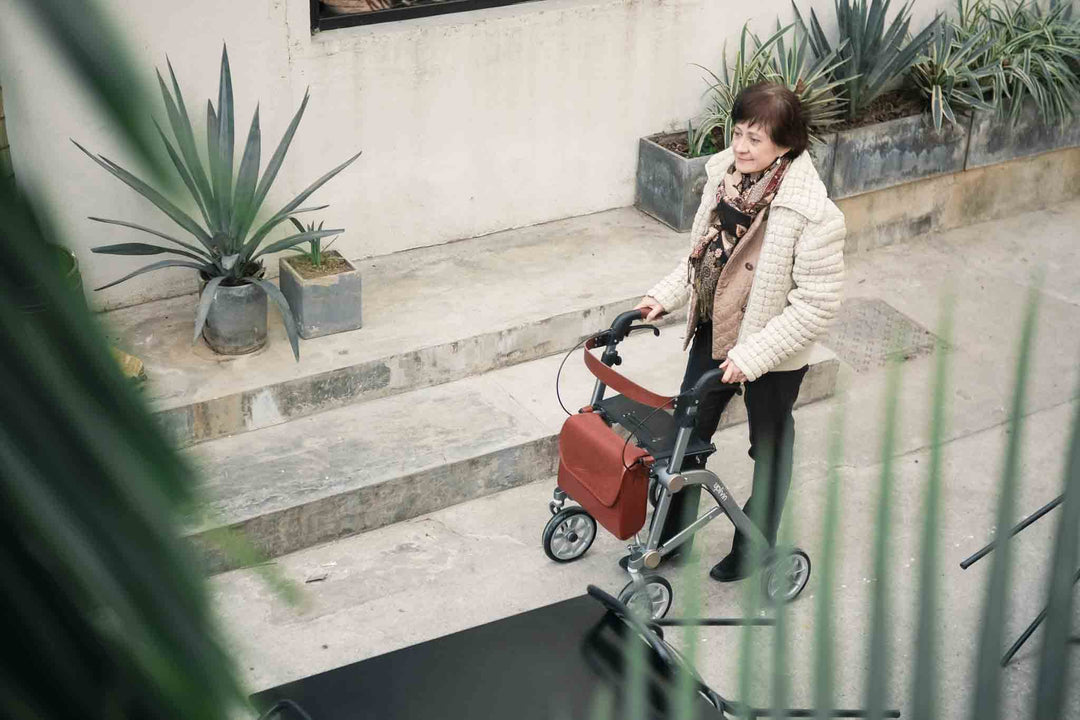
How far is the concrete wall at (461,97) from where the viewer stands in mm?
5461

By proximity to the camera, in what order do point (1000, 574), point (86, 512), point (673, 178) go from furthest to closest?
point (673, 178) → point (1000, 574) → point (86, 512)

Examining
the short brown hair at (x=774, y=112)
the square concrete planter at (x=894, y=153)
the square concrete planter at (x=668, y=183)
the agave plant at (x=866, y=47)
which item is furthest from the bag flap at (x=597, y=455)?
the agave plant at (x=866, y=47)

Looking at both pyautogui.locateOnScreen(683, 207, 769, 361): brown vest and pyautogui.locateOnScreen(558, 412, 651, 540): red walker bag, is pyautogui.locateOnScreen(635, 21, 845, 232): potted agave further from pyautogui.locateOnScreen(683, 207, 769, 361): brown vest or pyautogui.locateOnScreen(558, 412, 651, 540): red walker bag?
pyautogui.locateOnScreen(558, 412, 651, 540): red walker bag

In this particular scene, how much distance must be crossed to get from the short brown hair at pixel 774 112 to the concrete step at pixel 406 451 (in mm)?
1645

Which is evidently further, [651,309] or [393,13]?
[393,13]

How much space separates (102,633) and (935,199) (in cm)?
731

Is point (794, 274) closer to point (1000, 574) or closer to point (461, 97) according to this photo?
point (461, 97)

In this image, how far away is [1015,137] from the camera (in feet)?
23.9

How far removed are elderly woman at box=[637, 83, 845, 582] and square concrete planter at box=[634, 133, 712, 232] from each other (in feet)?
6.89

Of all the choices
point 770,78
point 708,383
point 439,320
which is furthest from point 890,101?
point 708,383

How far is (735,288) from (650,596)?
1.03 metres

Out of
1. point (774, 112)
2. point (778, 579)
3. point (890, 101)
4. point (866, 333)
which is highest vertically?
point (778, 579)

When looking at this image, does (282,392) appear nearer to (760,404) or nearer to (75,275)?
(760,404)

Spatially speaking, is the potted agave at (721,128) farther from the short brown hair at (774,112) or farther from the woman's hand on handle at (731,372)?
the woman's hand on handle at (731,372)
